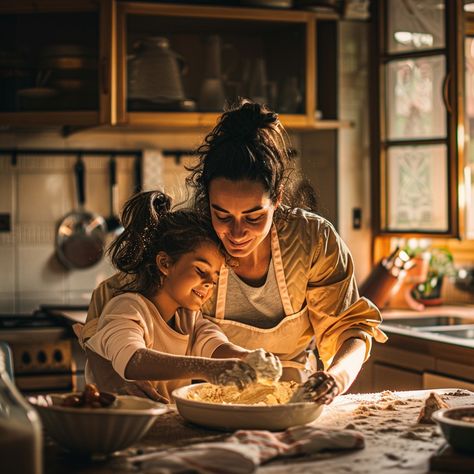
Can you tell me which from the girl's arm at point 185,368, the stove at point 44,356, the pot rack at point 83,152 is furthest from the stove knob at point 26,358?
the girl's arm at point 185,368

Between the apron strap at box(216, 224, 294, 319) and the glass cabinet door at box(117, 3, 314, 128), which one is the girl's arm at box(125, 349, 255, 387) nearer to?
the apron strap at box(216, 224, 294, 319)

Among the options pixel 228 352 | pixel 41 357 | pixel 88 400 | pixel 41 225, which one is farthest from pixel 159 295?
pixel 41 225

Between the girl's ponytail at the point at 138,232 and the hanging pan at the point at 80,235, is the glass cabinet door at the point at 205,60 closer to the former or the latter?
the hanging pan at the point at 80,235

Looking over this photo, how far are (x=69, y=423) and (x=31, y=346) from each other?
2.06 m

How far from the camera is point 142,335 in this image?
2.01 m

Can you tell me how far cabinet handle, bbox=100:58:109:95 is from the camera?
367cm

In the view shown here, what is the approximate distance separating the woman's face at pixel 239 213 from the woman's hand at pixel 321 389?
0.41 m

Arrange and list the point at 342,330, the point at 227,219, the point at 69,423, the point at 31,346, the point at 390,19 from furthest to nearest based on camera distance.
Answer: the point at 390,19 < the point at 31,346 < the point at 342,330 < the point at 227,219 < the point at 69,423

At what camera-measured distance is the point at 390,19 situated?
4020mm

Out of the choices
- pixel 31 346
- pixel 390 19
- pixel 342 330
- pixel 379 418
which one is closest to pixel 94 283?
pixel 31 346

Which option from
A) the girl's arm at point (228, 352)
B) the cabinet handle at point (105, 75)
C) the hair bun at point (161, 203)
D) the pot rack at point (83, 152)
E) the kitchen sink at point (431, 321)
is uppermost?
the cabinet handle at point (105, 75)

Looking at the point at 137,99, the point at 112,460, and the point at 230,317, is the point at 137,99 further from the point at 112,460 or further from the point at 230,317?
the point at 112,460

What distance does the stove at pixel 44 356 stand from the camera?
350 centimetres

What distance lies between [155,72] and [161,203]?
162 cm
